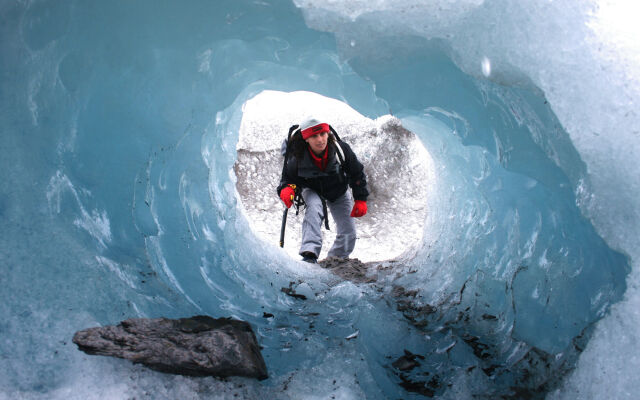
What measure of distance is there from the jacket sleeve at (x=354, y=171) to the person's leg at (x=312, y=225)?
1.06ft

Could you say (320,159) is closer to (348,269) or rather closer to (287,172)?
(287,172)

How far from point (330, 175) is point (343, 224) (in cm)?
60

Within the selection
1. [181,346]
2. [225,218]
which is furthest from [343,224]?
[181,346]

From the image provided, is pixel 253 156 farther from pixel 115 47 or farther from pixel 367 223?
pixel 115 47

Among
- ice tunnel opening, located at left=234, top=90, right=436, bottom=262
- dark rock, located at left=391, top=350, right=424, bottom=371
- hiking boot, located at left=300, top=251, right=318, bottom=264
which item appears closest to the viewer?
dark rock, located at left=391, top=350, right=424, bottom=371

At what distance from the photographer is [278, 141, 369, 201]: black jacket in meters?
3.22

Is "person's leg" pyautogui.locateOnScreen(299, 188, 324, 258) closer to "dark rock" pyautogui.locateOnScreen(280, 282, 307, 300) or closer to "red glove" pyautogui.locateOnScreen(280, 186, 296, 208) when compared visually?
"red glove" pyautogui.locateOnScreen(280, 186, 296, 208)

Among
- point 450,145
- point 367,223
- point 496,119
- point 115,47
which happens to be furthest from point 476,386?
point 367,223

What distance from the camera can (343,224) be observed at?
148 inches

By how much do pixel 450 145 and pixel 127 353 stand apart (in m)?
2.62

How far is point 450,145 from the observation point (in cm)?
334

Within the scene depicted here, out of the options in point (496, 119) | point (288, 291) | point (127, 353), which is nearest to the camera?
point (127, 353)

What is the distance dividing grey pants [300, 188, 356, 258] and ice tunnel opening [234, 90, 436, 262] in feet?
3.36

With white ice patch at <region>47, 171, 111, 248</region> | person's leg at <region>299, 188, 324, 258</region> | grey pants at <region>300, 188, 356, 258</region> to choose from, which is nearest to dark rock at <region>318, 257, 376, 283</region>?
grey pants at <region>300, 188, 356, 258</region>
